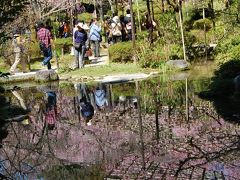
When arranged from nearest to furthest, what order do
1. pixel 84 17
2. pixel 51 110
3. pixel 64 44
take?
pixel 51 110 → pixel 64 44 → pixel 84 17

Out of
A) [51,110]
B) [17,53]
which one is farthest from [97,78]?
[51,110]

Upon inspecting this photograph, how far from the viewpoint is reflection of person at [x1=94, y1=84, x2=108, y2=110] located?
12180 millimetres

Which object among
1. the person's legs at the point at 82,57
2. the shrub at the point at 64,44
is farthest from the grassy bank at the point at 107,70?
the shrub at the point at 64,44

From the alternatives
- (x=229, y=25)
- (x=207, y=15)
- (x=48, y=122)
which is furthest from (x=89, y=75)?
(x=207, y=15)

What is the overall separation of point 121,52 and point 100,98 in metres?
5.69

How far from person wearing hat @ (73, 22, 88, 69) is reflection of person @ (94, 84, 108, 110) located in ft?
12.1

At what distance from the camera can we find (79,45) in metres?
18.0

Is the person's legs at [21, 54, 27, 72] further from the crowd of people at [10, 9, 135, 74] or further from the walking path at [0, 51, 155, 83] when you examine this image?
the walking path at [0, 51, 155, 83]

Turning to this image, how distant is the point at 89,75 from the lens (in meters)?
16.8

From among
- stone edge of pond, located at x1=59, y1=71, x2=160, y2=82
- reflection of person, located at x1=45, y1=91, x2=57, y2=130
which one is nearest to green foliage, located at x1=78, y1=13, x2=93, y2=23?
stone edge of pond, located at x1=59, y1=71, x2=160, y2=82

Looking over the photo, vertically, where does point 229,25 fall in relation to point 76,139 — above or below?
above

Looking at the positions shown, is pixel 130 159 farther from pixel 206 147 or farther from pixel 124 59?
pixel 124 59

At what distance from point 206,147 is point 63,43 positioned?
54.8ft

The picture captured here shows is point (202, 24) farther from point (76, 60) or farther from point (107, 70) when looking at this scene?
point (107, 70)
